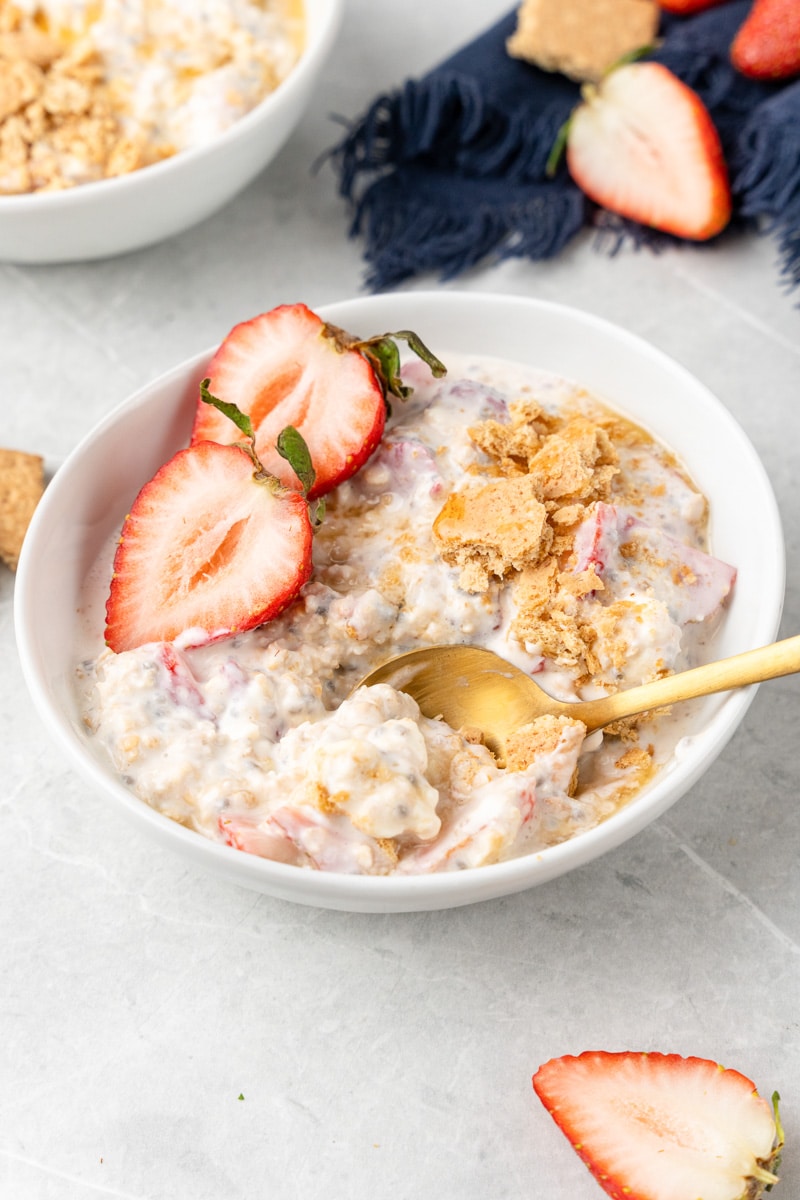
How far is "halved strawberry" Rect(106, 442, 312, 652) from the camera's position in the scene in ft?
6.00

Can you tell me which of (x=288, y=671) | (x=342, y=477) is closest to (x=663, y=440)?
(x=342, y=477)

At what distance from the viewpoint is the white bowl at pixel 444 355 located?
162cm

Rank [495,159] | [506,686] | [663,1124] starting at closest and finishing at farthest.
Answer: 1. [663,1124]
2. [506,686]
3. [495,159]

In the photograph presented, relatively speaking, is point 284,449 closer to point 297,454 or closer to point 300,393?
point 297,454

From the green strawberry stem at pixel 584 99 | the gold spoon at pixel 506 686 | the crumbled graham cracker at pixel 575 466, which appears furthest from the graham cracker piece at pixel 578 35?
the gold spoon at pixel 506 686

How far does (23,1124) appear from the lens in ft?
5.85

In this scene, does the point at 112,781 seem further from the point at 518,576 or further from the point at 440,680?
the point at 518,576

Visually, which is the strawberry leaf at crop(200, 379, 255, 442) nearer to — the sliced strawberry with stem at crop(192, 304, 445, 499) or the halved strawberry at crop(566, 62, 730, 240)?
the sliced strawberry with stem at crop(192, 304, 445, 499)

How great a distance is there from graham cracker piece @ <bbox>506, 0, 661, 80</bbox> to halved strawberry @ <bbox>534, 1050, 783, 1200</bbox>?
2156mm

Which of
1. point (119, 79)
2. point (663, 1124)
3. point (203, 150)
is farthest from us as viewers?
point (119, 79)

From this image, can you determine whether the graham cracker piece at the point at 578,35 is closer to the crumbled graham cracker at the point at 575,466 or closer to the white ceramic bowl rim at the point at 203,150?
the white ceramic bowl rim at the point at 203,150

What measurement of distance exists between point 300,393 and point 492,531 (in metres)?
0.42

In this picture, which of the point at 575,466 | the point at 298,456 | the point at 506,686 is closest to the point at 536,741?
the point at 506,686

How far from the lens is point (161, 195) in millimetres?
2455
